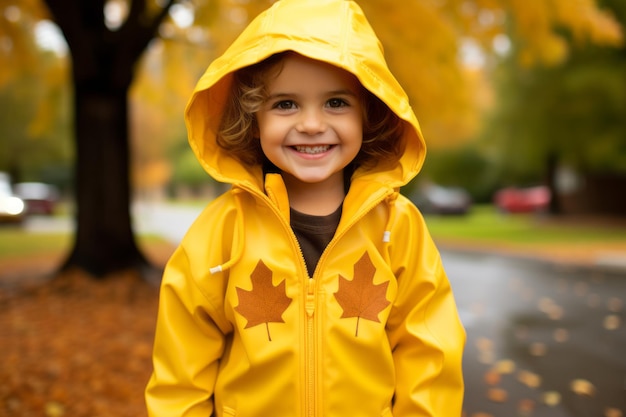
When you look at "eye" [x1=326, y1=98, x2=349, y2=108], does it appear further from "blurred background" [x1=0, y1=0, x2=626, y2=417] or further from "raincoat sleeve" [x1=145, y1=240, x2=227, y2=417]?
"blurred background" [x1=0, y1=0, x2=626, y2=417]

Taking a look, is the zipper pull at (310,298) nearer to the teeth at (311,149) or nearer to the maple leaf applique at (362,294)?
the maple leaf applique at (362,294)

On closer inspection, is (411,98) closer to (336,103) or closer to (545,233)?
(336,103)

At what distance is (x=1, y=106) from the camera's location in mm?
27234

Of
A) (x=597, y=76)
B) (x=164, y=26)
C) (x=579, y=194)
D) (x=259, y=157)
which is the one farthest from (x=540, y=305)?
(x=579, y=194)

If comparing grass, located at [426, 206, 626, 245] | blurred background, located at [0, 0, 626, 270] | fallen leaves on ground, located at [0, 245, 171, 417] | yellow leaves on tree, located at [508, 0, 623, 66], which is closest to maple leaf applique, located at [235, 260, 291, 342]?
fallen leaves on ground, located at [0, 245, 171, 417]

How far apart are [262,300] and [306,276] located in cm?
15

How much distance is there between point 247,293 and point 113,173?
5.88 meters

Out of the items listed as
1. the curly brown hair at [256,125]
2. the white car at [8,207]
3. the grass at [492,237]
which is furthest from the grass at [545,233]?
the white car at [8,207]

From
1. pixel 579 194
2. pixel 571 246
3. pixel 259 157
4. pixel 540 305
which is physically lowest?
pixel 579 194

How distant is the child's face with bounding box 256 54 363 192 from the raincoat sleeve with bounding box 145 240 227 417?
1.45 feet

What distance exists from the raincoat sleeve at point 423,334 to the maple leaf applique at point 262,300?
0.37 m

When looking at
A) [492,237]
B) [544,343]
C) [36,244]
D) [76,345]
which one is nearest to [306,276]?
[76,345]

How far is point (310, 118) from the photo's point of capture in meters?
1.62

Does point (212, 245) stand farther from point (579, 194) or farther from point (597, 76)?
point (579, 194)
